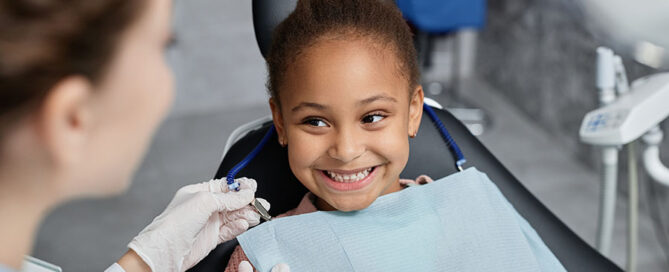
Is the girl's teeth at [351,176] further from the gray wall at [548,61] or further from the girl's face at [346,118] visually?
the gray wall at [548,61]

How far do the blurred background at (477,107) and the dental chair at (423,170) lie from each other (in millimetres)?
1078

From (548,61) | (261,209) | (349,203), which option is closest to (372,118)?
(349,203)

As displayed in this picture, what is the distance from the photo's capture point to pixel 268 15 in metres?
1.09

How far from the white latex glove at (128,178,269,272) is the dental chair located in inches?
1.1

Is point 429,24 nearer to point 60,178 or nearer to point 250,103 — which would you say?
point 250,103

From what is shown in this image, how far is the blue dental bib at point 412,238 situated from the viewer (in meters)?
1.04

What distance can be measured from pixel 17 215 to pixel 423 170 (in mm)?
806

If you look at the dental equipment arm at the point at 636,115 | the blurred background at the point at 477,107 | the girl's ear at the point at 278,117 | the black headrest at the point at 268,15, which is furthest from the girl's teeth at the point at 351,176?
the blurred background at the point at 477,107

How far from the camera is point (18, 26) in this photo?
1.46 ft

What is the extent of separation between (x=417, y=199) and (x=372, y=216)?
0.30ft

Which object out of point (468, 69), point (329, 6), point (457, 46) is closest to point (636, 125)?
point (329, 6)

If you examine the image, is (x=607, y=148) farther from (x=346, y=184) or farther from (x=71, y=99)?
(x=71, y=99)

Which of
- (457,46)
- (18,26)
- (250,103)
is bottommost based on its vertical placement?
(250,103)

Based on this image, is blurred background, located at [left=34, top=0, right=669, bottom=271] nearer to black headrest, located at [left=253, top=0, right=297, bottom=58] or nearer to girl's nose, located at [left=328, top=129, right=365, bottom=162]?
black headrest, located at [left=253, top=0, right=297, bottom=58]
